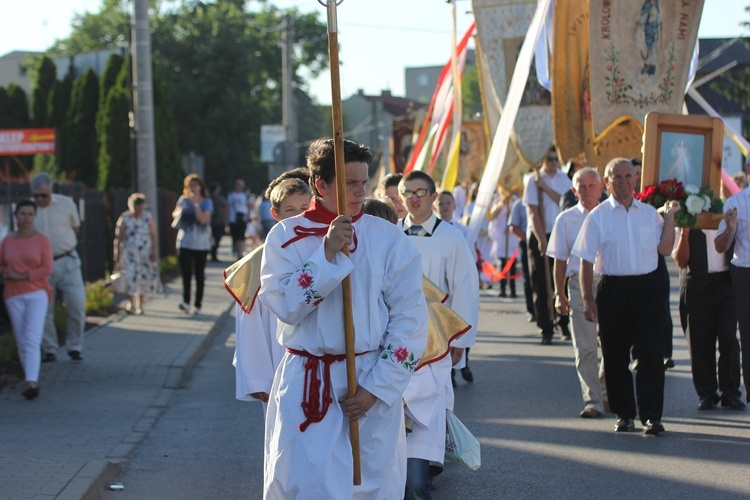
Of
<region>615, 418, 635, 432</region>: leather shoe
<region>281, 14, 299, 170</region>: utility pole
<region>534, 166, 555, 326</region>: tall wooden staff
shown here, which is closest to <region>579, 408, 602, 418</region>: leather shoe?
<region>615, 418, 635, 432</region>: leather shoe

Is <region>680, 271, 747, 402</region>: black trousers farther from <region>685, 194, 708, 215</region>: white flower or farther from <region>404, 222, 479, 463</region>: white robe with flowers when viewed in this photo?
<region>404, 222, 479, 463</region>: white robe with flowers

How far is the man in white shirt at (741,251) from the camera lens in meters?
8.42

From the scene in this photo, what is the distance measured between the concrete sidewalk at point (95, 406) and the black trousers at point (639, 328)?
3.38 m

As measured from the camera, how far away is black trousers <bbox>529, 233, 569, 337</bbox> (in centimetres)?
1341

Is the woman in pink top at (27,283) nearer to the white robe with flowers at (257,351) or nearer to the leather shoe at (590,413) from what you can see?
the leather shoe at (590,413)

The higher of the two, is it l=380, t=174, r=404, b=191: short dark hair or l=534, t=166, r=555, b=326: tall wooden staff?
l=380, t=174, r=404, b=191: short dark hair

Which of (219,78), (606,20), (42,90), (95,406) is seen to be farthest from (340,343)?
(219,78)

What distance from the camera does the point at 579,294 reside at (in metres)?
9.55

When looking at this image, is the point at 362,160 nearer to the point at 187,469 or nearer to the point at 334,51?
the point at 334,51

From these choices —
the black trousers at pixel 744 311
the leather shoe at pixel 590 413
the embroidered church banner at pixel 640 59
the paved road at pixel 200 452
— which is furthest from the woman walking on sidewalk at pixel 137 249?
the black trousers at pixel 744 311

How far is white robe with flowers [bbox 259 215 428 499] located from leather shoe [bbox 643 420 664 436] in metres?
3.95

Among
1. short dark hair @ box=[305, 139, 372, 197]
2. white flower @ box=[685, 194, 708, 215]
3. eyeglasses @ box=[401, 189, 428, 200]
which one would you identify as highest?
short dark hair @ box=[305, 139, 372, 197]

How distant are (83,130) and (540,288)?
92.1ft

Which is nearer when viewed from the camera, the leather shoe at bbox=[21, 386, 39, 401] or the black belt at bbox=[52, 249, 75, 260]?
the leather shoe at bbox=[21, 386, 39, 401]
